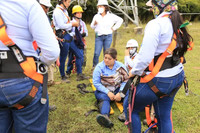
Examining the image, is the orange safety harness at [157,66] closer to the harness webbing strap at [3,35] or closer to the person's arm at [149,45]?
the person's arm at [149,45]

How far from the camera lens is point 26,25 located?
1486 millimetres

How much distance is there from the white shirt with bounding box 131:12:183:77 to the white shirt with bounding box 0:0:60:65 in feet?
2.93

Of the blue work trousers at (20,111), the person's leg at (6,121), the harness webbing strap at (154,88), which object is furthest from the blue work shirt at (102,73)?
the person's leg at (6,121)

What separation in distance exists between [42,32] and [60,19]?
3.18m

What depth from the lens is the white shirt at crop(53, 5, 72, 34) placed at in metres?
4.56

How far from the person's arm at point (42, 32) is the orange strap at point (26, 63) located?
0.13m

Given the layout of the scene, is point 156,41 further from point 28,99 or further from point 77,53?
point 77,53

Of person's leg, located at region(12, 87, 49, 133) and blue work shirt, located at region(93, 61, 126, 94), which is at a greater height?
person's leg, located at region(12, 87, 49, 133)

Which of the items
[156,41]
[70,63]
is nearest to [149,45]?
[156,41]

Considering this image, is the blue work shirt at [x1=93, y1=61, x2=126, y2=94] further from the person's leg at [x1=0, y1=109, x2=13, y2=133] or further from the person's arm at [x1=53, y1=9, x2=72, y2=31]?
the person's leg at [x1=0, y1=109, x2=13, y2=133]

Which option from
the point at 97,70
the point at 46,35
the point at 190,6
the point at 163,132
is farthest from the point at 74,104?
the point at 190,6

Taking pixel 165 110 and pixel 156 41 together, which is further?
pixel 165 110

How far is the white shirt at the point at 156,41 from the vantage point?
192cm

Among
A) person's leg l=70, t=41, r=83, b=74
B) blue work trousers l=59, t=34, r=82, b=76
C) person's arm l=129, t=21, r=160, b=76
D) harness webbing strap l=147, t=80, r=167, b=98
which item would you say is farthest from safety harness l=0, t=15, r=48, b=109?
person's leg l=70, t=41, r=83, b=74
